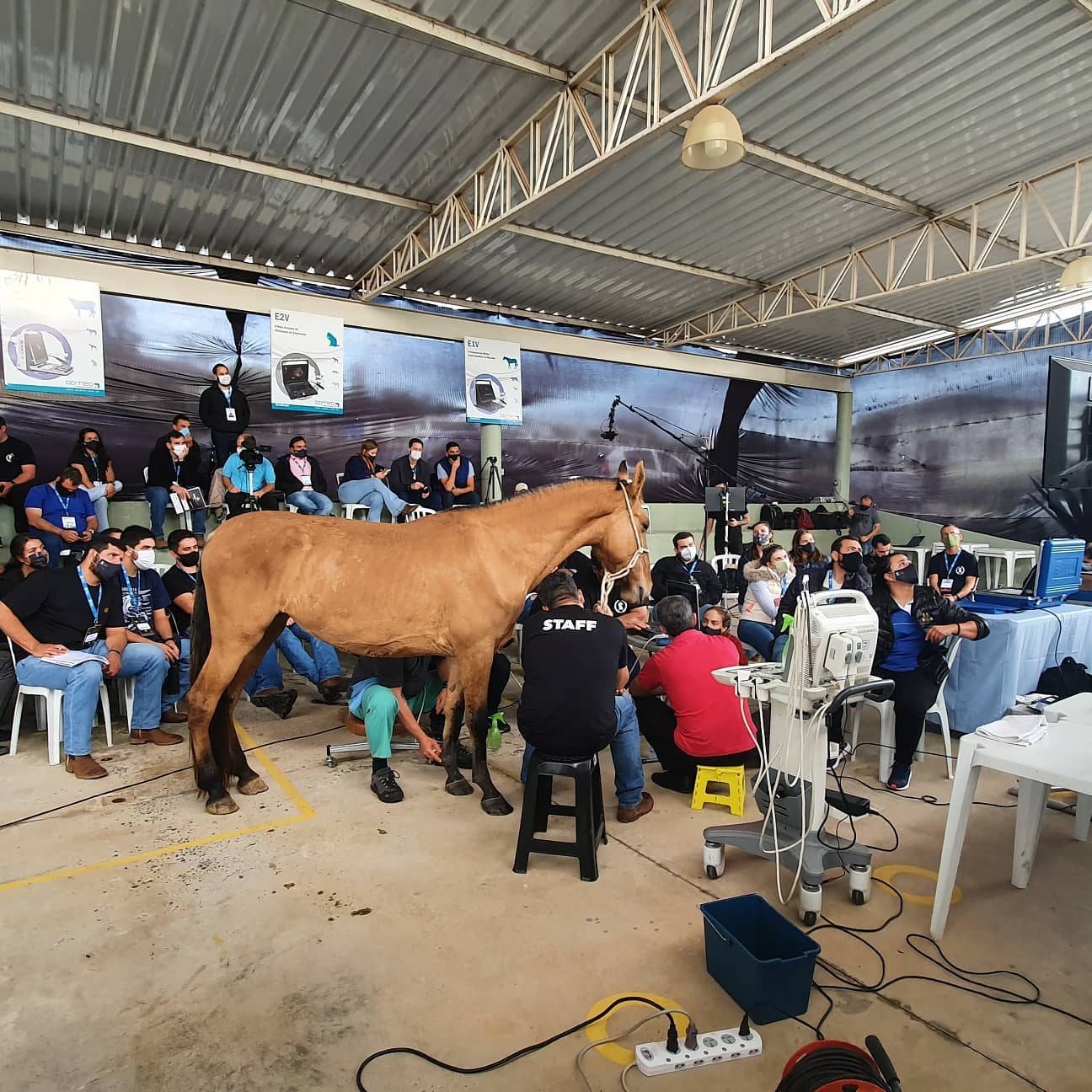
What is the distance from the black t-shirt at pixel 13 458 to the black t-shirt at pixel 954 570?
28.3ft

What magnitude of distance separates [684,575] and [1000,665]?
2662mm

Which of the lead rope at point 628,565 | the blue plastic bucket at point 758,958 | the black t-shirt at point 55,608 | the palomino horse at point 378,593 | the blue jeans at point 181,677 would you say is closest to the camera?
the blue plastic bucket at point 758,958

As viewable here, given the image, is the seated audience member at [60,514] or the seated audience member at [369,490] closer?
the seated audience member at [60,514]

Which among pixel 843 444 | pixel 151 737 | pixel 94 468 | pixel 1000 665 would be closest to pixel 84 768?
pixel 151 737

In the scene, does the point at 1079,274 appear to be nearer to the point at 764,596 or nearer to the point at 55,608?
the point at 764,596

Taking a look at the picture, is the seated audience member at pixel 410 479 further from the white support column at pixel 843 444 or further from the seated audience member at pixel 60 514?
the white support column at pixel 843 444

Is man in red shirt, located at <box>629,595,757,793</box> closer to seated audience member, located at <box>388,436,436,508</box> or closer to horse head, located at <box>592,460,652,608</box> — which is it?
horse head, located at <box>592,460,652,608</box>

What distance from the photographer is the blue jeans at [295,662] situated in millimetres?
5652

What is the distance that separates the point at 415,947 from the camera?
248 cm

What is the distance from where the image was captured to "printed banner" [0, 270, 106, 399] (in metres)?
7.17

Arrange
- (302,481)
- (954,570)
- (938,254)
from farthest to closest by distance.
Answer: (938,254) < (302,481) < (954,570)

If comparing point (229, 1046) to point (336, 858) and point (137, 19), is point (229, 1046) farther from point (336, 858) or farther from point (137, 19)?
point (137, 19)

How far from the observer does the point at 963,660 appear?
4625 mm

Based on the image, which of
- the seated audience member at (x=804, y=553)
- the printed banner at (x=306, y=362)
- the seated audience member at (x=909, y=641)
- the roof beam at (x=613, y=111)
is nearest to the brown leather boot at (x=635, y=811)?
the seated audience member at (x=909, y=641)
